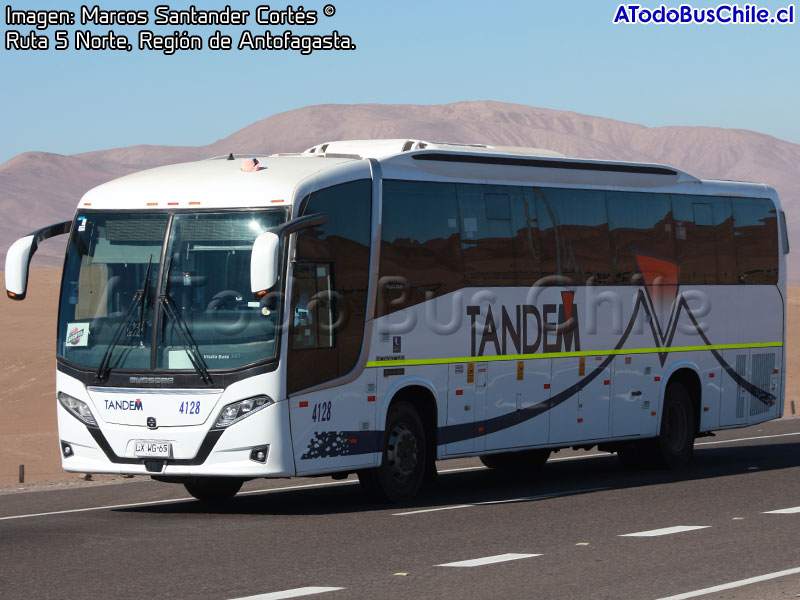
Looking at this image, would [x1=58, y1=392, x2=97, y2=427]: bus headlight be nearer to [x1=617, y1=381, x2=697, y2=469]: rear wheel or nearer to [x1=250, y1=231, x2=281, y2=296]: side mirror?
[x1=250, y1=231, x2=281, y2=296]: side mirror

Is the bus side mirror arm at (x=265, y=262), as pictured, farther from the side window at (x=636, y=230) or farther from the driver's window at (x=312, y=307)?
the side window at (x=636, y=230)

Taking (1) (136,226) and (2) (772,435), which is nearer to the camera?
(1) (136,226)

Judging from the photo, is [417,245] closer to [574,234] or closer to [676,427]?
[574,234]

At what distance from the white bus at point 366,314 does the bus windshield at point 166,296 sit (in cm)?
2

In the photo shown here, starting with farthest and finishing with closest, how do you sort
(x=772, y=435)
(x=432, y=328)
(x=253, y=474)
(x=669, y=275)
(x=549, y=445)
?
(x=772, y=435) → (x=669, y=275) → (x=549, y=445) → (x=432, y=328) → (x=253, y=474)

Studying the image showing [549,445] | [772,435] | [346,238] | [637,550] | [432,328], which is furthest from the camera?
[772,435]

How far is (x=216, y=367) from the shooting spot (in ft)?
45.8

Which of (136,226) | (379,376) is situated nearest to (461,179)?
(379,376)

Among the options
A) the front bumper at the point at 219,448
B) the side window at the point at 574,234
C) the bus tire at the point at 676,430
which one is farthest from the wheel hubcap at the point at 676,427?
the front bumper at the point at 219,448

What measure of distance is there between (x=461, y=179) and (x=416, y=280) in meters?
1.54

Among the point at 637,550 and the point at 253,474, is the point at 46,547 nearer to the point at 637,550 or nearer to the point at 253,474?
the point at 253,474

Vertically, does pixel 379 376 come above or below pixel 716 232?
below

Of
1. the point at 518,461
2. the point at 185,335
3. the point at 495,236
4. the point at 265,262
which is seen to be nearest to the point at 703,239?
the point at 518,461

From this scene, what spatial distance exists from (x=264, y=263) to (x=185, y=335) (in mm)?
1606
